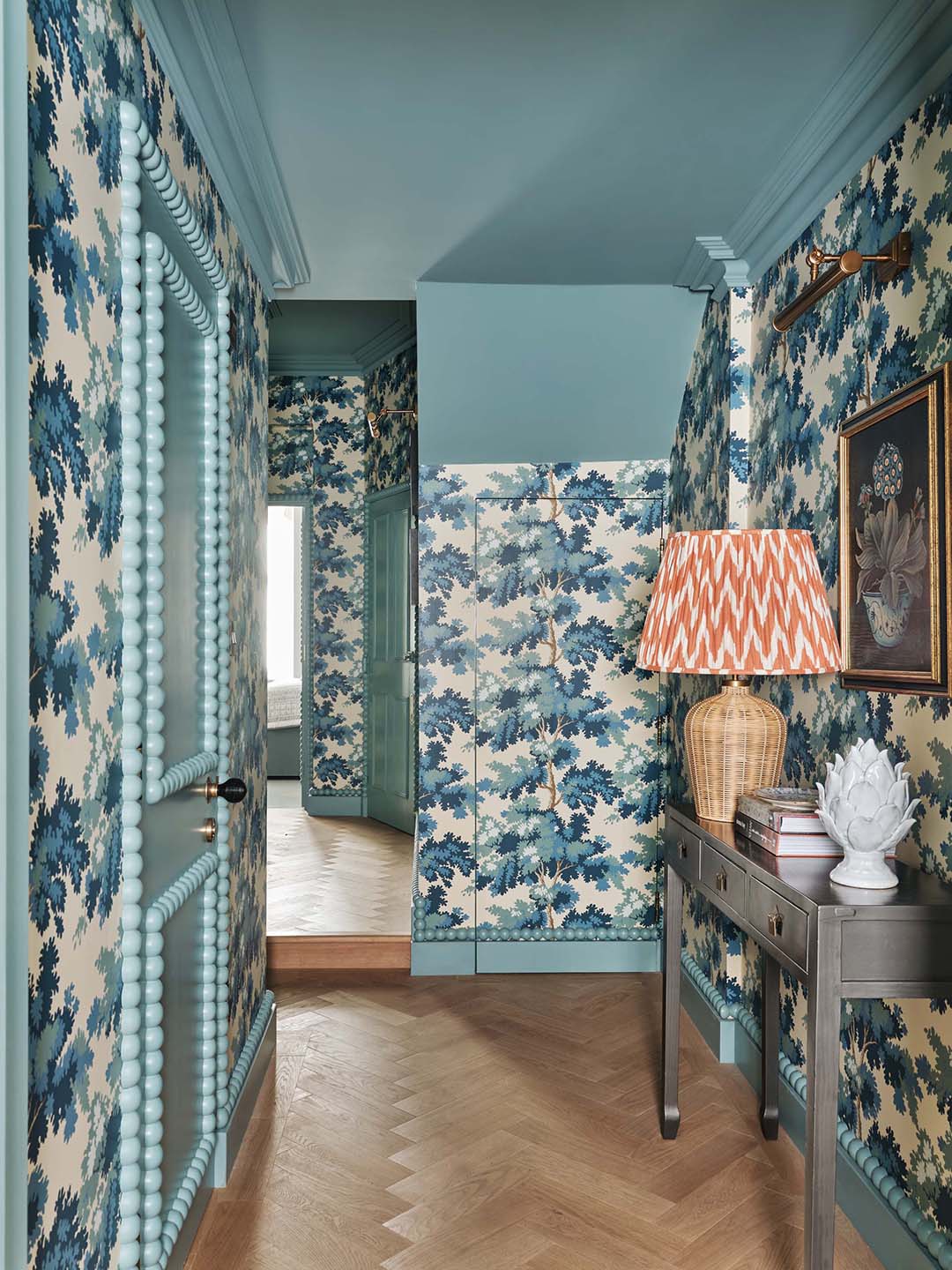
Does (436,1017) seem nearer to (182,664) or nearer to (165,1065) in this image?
(165,1065)

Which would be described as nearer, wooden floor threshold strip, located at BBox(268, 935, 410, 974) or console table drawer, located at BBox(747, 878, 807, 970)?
console table drawer, located at BBox(747, 878, 807, 970)

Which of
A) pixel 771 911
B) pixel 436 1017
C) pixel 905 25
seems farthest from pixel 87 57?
pixel 436 1017

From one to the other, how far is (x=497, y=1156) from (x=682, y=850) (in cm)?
88

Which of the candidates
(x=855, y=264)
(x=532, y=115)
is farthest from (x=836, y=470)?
(x=532, y=115)

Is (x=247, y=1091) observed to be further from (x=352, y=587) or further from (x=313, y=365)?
(x=313, y=365)

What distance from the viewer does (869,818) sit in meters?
1.65

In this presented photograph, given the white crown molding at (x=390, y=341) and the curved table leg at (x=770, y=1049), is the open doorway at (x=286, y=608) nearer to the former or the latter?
the white crown molding at (x=390, y=341)

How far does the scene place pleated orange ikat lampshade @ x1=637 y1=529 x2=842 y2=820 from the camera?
2.07 meters

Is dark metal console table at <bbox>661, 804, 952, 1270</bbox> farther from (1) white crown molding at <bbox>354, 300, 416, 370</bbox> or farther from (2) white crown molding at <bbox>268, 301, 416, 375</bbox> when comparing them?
(2) white crown molding at <bbox>268, 301, 416, 375</bbox>

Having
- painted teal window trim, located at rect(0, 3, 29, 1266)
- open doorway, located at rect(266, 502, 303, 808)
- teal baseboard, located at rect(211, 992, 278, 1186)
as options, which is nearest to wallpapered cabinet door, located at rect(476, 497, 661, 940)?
teal baseboard, located at rect(211, 992, 278, 1186)

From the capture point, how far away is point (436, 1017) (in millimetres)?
3168

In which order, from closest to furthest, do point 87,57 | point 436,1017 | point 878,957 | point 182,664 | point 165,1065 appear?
point 87,57
point 878,957
point 165,1065
point 182,664
point 436,1017

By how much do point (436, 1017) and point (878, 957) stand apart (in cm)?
196

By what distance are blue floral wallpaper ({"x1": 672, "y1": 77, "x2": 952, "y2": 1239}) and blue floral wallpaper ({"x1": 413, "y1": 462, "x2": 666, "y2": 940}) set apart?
2.15 feet
